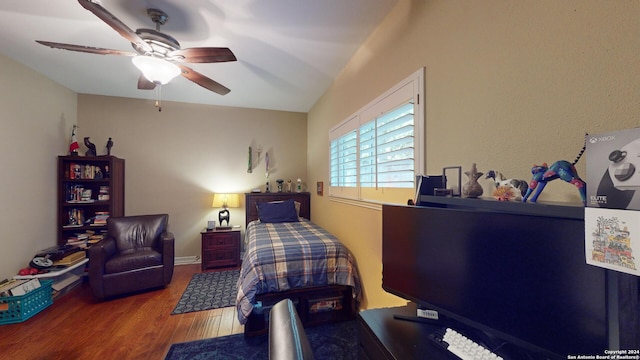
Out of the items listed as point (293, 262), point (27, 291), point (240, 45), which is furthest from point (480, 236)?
point (27, 291)

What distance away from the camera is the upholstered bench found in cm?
48

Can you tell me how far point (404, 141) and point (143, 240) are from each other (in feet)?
11.5

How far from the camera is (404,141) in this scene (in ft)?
5.55

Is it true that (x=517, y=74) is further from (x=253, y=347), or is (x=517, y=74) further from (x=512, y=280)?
(x=253, y=347)

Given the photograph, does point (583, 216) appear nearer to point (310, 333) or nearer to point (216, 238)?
point (310, 333)

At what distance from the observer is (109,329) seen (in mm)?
2146

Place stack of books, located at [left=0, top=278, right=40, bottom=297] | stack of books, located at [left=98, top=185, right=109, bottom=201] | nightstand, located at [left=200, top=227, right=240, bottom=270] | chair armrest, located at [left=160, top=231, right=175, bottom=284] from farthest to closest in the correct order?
nightstand, located at [left=200, top=227, right=240, bottom=270]
stack of books, located at [left=98, top=185, right=109, bottom=201]
chair armrest, located at [left=160, top=231, right=175, bottom=284]
stack of books, located at [left=0, top=278, right=40, bottom=297]

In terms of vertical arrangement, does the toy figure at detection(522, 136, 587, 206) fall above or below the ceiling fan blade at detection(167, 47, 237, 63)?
below

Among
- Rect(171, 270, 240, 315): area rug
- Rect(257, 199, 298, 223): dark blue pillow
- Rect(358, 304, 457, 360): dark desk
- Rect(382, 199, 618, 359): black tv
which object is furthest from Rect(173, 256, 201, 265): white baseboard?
Rect(382, 199, 618, 359): black tv

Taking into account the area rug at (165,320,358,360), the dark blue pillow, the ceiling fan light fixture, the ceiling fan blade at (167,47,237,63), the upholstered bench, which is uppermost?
the ceiling fan blade at (167,47,237,63)

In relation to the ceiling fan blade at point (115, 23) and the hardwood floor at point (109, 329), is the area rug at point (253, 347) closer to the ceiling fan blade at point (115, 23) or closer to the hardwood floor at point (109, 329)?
the hardwood floor at point (109, 329)

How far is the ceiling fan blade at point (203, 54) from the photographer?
1785mm

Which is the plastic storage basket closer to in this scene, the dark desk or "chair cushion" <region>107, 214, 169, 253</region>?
"chair cushion" <region>107, 214, 169, 253</region>

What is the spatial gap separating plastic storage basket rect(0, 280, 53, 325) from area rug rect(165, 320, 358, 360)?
165 cm
